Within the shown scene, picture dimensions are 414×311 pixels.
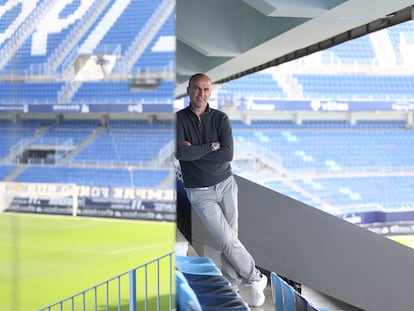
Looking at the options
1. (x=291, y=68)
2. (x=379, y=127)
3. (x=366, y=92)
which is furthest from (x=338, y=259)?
(x=379, y=127)

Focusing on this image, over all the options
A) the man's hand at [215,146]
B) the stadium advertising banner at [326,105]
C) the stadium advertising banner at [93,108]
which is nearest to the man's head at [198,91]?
the man's hand at [215,146]

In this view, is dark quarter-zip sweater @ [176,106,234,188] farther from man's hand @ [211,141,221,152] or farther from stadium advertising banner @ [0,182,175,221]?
stadium advertising banner @ [0,182,175,221]

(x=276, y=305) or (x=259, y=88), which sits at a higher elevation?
(x=259, y=88)

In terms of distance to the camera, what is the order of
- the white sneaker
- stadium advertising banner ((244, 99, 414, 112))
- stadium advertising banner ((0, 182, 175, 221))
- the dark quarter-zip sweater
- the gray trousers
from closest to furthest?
stadium advertising banner ((0, 182, 175, 221)) → the dark quarter-zip sweater → the gray trousers → the white sneaker → stadium advertising banner ((244, 99, 414, 112))

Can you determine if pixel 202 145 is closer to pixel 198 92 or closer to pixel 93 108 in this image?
pixel 198 92

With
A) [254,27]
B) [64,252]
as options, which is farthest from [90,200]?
[254,27]

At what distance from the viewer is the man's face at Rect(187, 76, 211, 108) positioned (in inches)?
67.9

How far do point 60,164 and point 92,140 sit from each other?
0.10 meters

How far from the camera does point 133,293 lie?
139 cm

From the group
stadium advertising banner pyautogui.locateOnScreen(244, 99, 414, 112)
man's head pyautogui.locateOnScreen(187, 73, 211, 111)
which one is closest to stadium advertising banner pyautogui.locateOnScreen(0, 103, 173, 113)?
man's head pyautogui.locateOnScreen(187, 73, 211, 111)

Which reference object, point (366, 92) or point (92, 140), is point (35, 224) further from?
point (366, 92)

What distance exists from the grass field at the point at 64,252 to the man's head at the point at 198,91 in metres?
0.53

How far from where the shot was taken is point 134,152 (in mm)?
1264

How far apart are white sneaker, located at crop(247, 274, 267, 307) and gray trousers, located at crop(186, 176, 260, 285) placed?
2 cm
